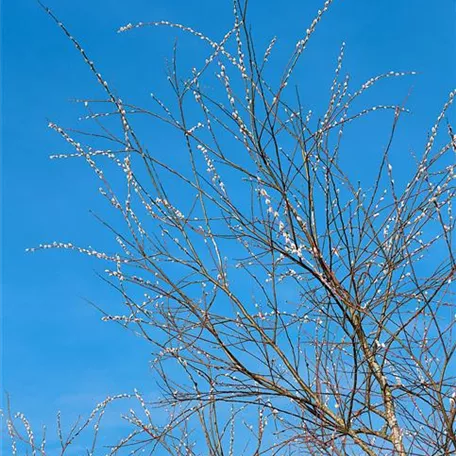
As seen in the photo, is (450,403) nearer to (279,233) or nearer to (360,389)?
(360,389)

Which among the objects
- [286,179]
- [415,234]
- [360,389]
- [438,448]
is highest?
[286,179]

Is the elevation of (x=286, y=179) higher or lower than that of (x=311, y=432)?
higher

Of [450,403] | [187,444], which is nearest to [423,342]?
[450,403]

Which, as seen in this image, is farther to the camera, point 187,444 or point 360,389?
point 187,444

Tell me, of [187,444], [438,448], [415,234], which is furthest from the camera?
[187,444]

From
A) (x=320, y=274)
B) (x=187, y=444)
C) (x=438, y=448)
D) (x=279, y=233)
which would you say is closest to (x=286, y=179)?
(x=279, y=233)

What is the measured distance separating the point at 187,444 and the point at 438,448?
2023mm

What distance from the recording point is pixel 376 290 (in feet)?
11.7

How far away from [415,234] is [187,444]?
2.30 meters

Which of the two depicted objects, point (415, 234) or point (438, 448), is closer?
point (438, 448)

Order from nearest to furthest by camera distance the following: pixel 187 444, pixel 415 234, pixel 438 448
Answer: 1. pixel 438 448
2. pixel 415 234
3. pixel 187 444

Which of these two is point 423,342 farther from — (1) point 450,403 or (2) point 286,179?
(2) point 286,179

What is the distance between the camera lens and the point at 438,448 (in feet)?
10.9

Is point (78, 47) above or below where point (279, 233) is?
above
